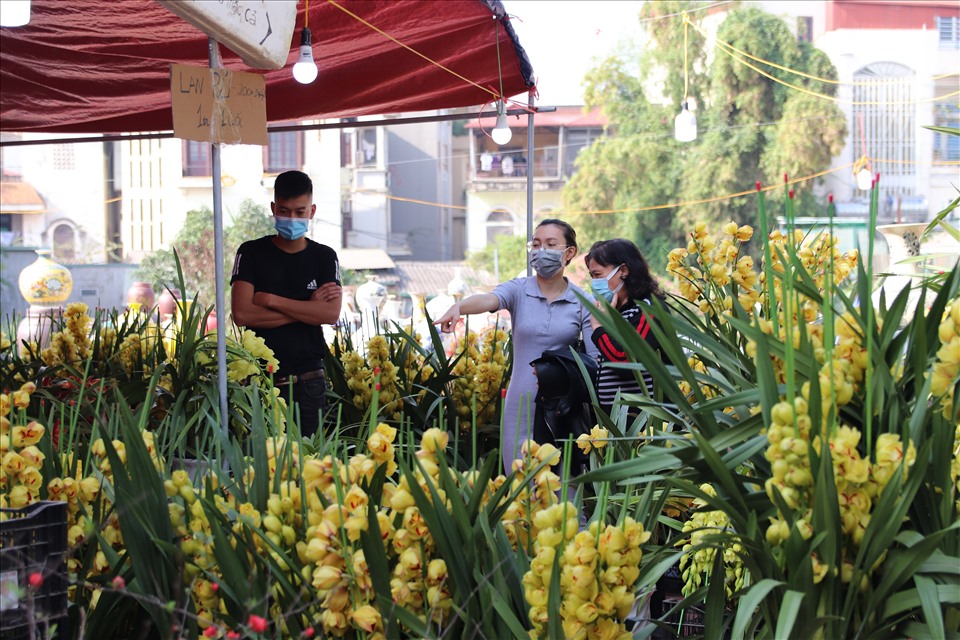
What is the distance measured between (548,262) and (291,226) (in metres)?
0.87

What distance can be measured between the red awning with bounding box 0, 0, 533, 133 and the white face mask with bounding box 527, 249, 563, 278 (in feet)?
3.48

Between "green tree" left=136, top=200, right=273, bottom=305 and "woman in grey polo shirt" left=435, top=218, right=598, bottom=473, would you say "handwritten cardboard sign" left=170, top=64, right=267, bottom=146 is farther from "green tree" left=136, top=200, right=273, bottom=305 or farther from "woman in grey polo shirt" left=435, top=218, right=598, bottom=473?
"green tree" left=136, top=200, right=273, bottom=305

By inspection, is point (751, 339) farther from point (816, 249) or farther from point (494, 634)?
point (816, 249)

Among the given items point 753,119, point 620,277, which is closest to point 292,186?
point 620,277

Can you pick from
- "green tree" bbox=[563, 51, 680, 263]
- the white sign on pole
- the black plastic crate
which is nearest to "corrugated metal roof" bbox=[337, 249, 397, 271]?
"green tree" bbox=[563, 51, 680, 263]

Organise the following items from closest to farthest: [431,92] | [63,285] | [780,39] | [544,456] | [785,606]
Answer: [785,606] → [544,456] → [431,92] → [63,285] → [780,39]

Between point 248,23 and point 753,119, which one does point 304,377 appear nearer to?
point 248,23

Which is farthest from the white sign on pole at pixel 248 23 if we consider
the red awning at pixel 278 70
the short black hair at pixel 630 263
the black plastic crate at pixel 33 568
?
the red awning at pixel 278 70

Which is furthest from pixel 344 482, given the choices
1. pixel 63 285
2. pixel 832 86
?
pixel 832 86

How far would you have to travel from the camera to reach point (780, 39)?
3130 cm

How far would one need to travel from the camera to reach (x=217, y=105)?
8.89 feet

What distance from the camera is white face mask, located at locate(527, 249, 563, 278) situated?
3.53m

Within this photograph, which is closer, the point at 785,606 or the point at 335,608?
the point at 785,606

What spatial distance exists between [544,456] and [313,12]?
117 inches
